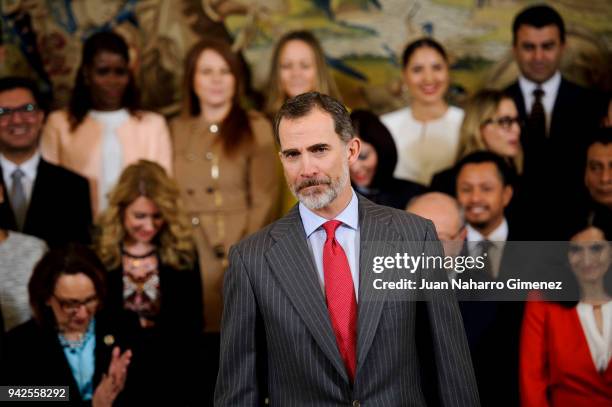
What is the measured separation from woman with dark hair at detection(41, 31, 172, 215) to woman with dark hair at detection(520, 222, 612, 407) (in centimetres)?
232

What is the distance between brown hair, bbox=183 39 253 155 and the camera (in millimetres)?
5074

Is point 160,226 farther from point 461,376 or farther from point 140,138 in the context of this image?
point 461,376

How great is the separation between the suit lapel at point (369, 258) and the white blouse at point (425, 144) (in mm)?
2595

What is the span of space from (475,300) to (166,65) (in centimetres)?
253

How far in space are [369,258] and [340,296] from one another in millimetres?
137

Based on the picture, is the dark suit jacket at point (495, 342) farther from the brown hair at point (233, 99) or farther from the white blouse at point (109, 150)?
the white blouse at point (109, 150)

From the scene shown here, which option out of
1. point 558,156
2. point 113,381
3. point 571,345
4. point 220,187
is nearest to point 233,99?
point 220,187

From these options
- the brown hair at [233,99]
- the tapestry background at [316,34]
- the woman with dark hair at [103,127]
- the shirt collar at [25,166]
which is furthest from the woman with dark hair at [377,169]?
the shirt collar at [25,166]

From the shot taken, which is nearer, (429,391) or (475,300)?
(429,391)

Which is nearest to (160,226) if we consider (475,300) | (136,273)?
(136,273)

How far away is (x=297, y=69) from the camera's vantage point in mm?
5055

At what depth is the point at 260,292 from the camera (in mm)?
2443

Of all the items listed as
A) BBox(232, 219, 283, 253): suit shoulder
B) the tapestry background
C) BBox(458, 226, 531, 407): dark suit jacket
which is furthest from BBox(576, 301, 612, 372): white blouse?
BBox(232, 219, 283, 253): suit shoulder

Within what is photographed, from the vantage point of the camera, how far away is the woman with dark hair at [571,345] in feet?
12.7
